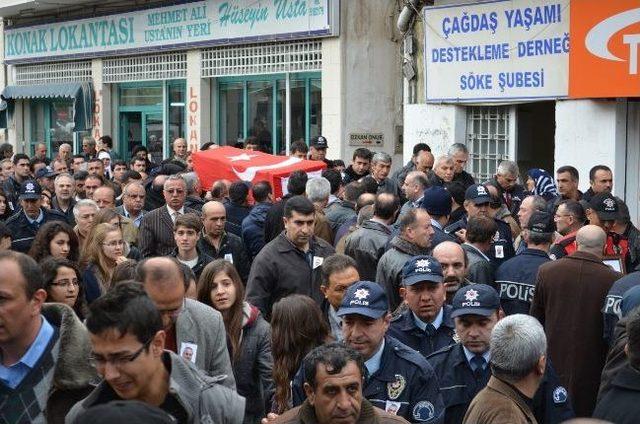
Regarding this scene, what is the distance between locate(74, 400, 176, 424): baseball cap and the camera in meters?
3.09

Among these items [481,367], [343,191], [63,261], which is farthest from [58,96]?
[481,367]

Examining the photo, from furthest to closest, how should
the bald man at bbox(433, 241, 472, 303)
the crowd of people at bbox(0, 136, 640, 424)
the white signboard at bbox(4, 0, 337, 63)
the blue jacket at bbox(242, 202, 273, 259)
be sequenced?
the white signboard at bbox(4, 0, 337, 63) → the blue jacket at bbox(242, 202, 273, 259) → the bald man at bbox(433, 241, 472, 303) → the crowd of people at bbox(0, 136, 640, 424)

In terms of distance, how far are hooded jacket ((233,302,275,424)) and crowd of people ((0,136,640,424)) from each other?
12mm

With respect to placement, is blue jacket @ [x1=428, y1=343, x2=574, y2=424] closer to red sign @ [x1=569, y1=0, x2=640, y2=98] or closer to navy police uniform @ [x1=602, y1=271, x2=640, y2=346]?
→ navy police uniform @ [x1=602, y1=271, x2=640, y2=346]

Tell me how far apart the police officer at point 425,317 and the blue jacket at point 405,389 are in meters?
1.05

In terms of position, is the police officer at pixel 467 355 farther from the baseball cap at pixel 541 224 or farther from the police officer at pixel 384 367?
the baseball cap at pixel 541 224

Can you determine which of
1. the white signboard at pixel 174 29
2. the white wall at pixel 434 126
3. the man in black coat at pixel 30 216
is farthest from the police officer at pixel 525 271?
the white signboard at pixel 174 29

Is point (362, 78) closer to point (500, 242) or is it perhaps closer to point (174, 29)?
point (174, 29)

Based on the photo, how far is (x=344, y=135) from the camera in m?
19.4

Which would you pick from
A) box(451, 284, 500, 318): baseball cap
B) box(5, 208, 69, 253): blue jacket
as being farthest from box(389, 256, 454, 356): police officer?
box(5, 208, 69, 253): blue jacket

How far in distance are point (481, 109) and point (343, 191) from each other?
17.4 feet

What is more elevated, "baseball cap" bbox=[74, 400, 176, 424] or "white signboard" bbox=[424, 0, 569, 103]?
"white signboard" bbox=[424, 0, 569, 103]

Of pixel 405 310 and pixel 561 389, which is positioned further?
pixel 405 310

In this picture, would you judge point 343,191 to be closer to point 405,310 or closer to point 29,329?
point 405,310
